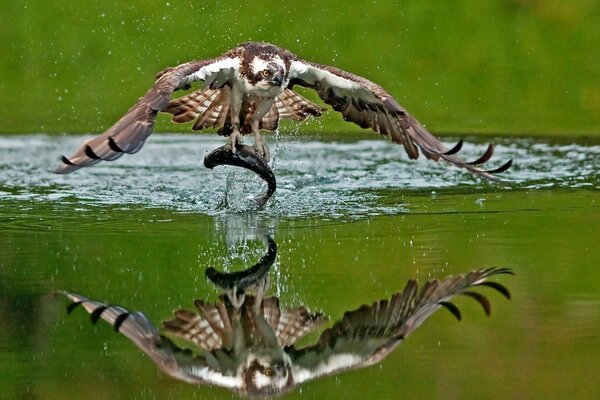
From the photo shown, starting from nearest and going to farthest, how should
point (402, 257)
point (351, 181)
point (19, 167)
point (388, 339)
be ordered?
point (388, 339), point (402, 257), point (351, 181), point (19, 167)

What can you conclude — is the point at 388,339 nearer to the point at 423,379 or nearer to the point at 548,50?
the point at 423,379

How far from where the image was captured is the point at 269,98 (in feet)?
41.0

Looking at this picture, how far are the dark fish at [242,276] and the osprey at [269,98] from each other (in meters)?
1.31

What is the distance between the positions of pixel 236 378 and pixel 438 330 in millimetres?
1447

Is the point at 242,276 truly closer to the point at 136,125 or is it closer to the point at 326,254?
the point at 326,254

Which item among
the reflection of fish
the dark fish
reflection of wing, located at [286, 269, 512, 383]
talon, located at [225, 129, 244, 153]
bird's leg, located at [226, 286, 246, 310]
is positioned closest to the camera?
reflection of wing, located at [286, 269, 512, 383]

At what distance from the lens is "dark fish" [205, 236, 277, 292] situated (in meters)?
9.34

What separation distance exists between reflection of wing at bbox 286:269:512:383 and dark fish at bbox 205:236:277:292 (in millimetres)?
971

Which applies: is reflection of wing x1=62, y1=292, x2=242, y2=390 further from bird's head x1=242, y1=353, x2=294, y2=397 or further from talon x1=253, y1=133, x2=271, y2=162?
talon x1=253, y1=133, x2=271, y2=162

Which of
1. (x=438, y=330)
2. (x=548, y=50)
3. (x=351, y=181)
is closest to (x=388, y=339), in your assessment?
(x=438, y=330)

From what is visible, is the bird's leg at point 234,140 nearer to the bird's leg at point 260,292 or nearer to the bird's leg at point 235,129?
the bird's leg at point 235,129

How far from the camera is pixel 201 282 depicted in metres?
9.43

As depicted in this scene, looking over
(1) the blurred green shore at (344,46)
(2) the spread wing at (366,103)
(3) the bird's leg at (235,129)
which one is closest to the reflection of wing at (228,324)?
(2) the spread wing at (366,103)

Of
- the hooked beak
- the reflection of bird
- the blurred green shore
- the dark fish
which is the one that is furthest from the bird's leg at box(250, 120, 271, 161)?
the blurred green shore
